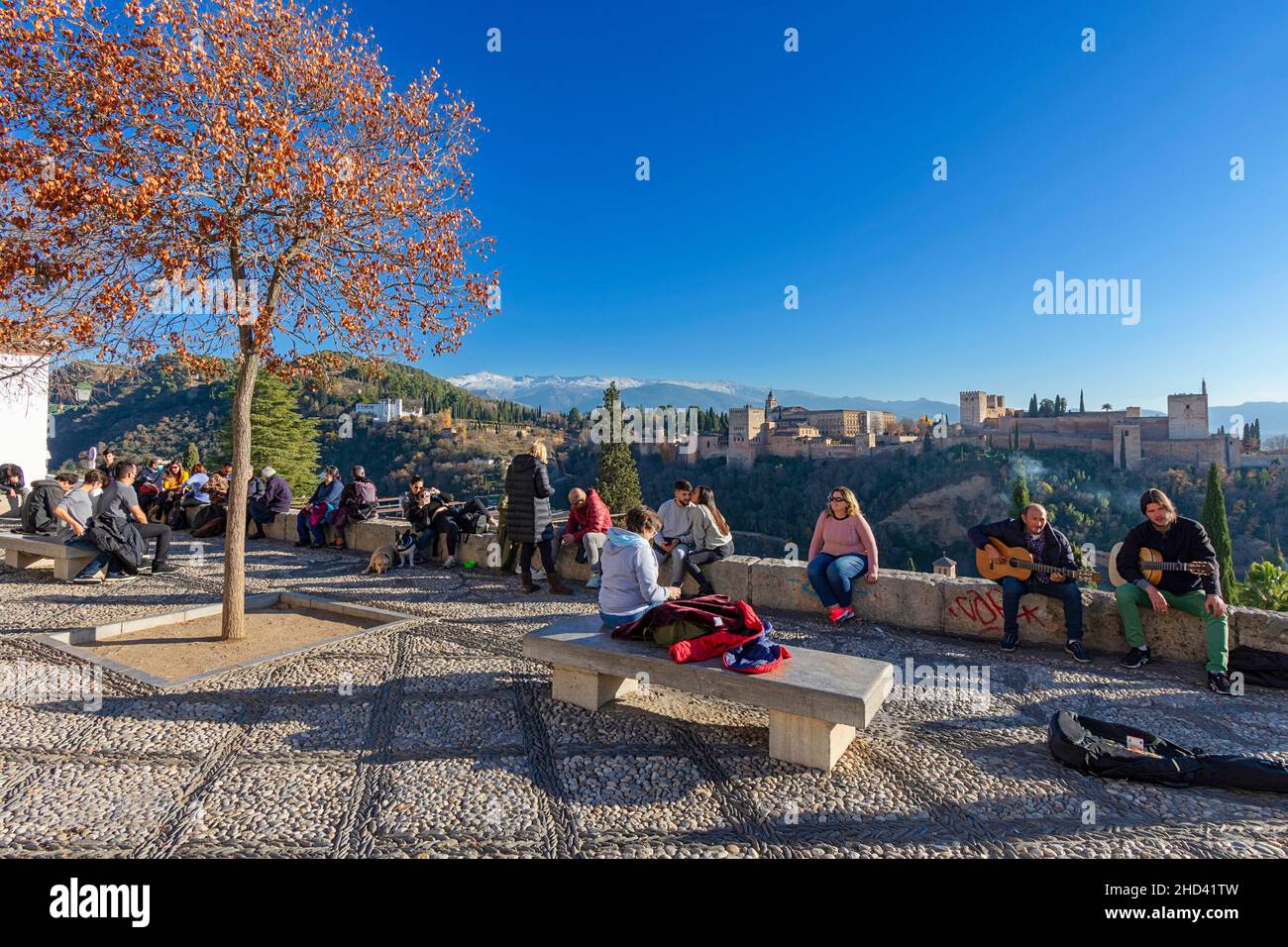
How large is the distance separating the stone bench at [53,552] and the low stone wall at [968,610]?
707 centimetres

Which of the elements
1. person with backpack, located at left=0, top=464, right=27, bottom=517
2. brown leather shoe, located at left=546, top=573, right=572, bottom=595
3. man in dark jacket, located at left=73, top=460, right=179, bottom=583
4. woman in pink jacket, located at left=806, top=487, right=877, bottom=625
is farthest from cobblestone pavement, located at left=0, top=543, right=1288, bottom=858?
person with backpack, located at left=0, top=464, right=27, bottom=517

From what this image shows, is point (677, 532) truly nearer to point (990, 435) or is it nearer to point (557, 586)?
point (557, 586)

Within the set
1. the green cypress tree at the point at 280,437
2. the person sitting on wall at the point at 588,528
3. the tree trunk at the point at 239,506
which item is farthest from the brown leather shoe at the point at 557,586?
→ the green cypress tree at the point at 280,437

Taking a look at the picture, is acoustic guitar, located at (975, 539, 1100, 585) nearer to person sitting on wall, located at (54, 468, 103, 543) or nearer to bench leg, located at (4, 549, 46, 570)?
person sitting on wall, located at (54, 468, 103, 543)

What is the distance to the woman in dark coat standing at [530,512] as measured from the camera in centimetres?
736

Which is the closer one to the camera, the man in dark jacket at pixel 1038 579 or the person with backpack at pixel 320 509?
the man in dark jacket at pixel 1038 579

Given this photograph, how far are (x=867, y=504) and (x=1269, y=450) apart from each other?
49.2 meters

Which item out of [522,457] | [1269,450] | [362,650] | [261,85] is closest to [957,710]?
[362,650]

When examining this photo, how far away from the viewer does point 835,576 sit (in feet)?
20.1

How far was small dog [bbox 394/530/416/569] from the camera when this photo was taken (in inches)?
352

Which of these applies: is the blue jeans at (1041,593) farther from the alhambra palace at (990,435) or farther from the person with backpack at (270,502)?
the alhambra palace at (990,435)

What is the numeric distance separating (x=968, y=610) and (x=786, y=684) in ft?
10.7

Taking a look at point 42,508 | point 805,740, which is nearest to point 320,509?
point 42,508
